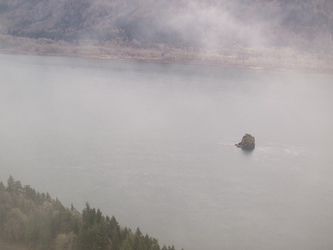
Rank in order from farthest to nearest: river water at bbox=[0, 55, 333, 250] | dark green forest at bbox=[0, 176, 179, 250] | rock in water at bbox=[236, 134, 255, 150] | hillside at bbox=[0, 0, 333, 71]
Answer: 1. hillside at bbox=[0, 0, 333, 71]
2. rock in water at bbox=[236, 134, 255, 150]
3. river water at bbox=[0, 55, 333, 250]
4. dark green forest at bbox=[0, 176, 179, 250]

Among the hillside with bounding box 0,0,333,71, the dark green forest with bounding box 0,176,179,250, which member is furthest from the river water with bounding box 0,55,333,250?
the hillside with bounding box 0,0,333,71

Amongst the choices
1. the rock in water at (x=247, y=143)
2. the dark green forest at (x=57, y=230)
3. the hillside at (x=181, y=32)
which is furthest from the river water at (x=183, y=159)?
the hillside at (x=181, y=32)

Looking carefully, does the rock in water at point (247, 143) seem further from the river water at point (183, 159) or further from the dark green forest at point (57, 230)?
the dark green forest at point (57, 230)

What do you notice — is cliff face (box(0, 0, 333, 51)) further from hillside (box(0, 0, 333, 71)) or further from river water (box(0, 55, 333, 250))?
river water (box(0, 55, 333, 250))

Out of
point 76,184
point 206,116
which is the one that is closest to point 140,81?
point 206,116

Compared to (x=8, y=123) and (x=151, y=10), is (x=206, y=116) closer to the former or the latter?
(x=8, y=123)
